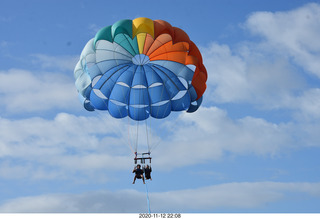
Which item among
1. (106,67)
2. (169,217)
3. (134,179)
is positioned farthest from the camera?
(106,67)

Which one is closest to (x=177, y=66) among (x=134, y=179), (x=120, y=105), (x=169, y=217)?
(x=120, y=105)

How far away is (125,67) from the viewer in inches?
1190

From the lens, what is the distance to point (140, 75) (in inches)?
1192

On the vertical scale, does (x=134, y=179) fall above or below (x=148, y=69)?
below

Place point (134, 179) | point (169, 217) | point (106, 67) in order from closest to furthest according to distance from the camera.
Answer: point (169, 217) → point (134, 179) → point (106, 67)

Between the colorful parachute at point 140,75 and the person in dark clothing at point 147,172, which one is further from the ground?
the colorful parachute at point 140,75

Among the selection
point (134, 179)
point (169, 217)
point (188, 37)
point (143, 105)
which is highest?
point (188, 37)

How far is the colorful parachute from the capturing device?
29125mm

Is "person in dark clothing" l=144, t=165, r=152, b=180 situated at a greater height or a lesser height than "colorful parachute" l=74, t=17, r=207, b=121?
lesser

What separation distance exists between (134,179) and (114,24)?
7773mm

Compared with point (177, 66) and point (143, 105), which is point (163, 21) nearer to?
point (177, 66)

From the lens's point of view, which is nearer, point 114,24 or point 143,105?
point 114,24

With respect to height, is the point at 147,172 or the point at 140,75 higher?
the point at 140,75

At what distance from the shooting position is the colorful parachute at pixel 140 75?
29125 mm
